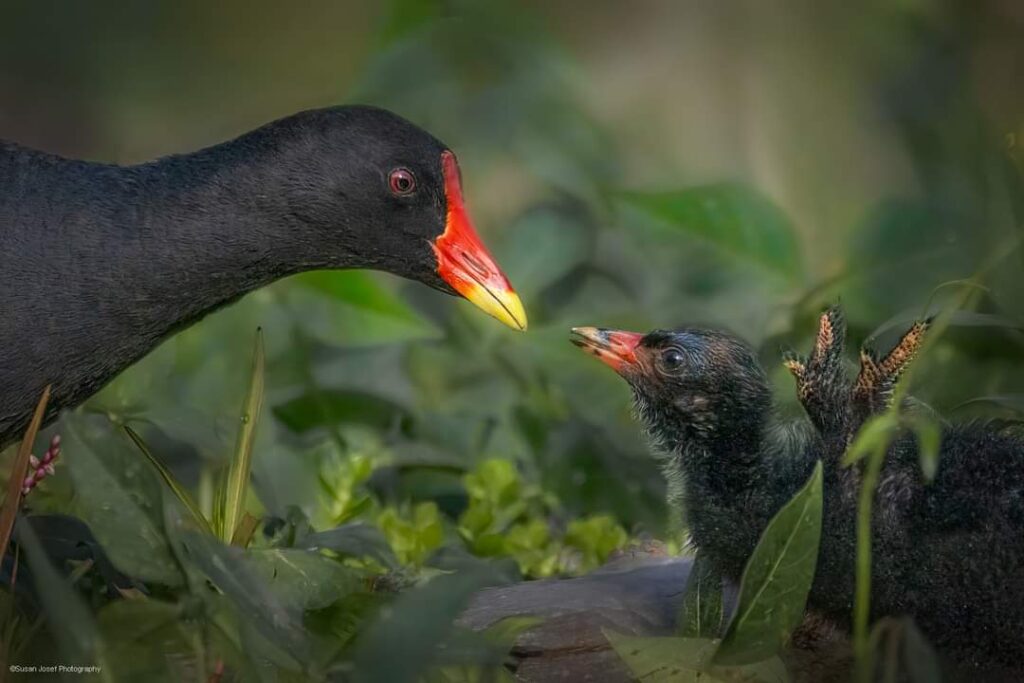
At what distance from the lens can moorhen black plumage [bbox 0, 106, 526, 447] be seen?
3098mm

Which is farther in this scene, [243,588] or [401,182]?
[401,182]

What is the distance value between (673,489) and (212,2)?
14.9 feet

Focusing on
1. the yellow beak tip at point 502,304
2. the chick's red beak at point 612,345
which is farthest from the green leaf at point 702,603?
the yellow beak tip at point 502,304

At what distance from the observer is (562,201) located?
17.3 ft

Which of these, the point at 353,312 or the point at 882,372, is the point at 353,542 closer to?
the point at 882,372

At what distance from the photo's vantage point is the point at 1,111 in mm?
6691

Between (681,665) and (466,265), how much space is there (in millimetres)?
1113

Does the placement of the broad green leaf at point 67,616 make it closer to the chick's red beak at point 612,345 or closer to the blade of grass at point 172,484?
the blade of grass at point 172,484

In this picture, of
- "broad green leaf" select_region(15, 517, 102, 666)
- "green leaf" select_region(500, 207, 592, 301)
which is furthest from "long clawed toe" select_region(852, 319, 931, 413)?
"green leaf" select_region(500, 207, 592, 301)

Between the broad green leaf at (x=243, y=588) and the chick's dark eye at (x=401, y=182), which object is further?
the chick's dark eye at (x=401, y=182)

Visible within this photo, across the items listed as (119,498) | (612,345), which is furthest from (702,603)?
(119,498)

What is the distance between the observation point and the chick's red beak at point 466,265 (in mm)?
3406

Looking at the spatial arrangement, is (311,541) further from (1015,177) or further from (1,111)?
(1,111)

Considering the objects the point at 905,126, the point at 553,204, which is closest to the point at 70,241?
the point at 553,204
